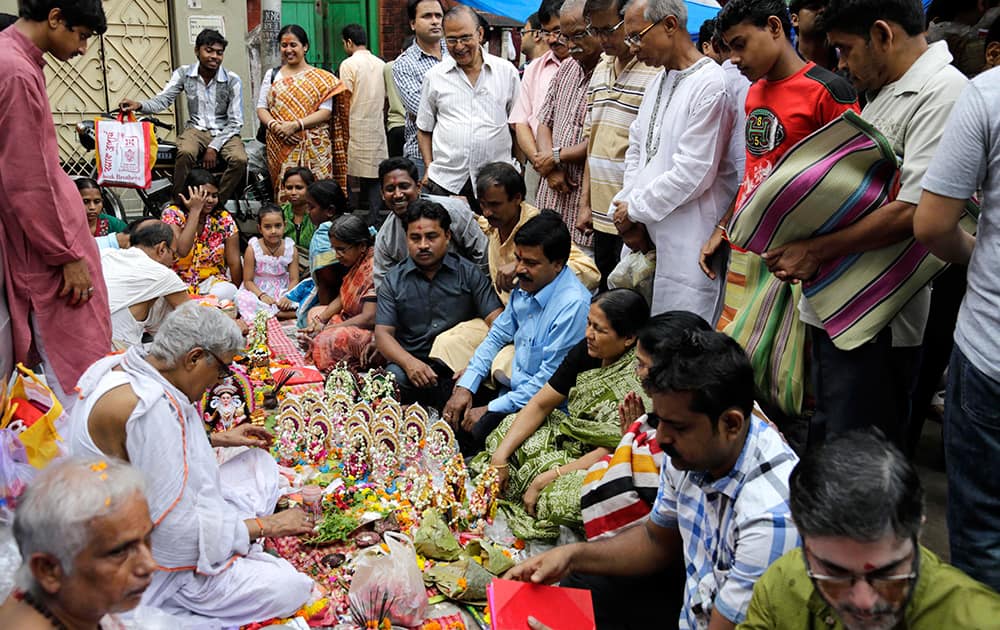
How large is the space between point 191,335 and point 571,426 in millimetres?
1567

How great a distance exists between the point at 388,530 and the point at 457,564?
373mm

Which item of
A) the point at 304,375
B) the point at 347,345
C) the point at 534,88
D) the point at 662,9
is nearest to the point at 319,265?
A: the point at 347,345

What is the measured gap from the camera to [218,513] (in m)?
2.88

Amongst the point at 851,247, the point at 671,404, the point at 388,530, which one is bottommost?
the point at 388,530

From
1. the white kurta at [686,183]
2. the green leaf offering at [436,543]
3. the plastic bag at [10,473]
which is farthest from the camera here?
the white kurta at [686,183]

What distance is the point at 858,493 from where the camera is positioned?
1528mm

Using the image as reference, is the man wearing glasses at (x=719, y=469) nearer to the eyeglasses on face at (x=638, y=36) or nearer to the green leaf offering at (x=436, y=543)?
the green leaf offering at (x=436, y=543)

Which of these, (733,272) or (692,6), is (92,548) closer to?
(733,272)

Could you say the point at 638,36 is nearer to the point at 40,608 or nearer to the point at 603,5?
the point at 603,5

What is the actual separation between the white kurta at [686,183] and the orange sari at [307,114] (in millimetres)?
4847

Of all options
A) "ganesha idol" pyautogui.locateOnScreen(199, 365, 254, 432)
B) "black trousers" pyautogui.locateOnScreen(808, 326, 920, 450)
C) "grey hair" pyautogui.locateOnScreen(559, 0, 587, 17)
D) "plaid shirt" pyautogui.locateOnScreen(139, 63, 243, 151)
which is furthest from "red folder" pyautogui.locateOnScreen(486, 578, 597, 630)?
"plaid shirt" pyautogui.locateOnScreen(139, 63, 243, 151)

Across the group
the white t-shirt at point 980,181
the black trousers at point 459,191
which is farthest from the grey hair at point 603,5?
the white t-shirt at point 980,181

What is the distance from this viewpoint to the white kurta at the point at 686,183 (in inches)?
140

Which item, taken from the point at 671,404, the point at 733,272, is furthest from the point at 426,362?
the point at 671,404
